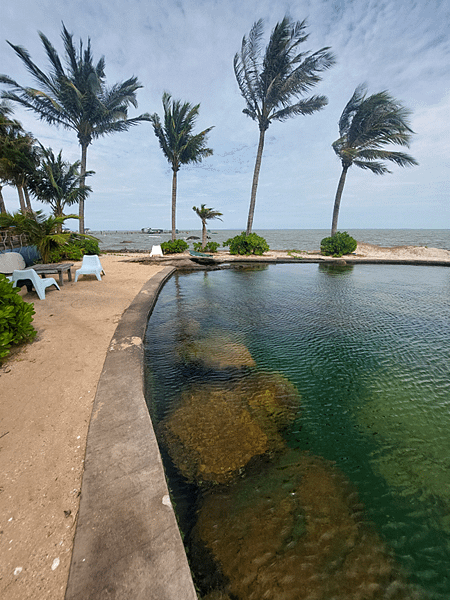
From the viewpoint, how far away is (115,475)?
1618 mm

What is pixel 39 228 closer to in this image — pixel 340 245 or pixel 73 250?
pixel 73 250

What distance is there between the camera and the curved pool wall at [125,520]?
1.09 m

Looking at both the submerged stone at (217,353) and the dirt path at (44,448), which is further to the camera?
the submerged stone at (217,353)

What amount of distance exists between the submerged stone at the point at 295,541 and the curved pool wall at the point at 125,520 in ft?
1.37

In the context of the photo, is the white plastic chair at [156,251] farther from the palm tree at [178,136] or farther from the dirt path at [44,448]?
the dirt path at [44,448]

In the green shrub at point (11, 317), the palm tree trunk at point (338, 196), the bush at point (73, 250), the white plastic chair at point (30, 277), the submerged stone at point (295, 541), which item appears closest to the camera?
the submerged stone at point (295, 541)

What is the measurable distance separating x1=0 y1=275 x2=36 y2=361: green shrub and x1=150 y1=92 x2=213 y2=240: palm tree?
17.5m

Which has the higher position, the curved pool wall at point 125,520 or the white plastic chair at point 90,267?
the white plastic chair at point 90,267

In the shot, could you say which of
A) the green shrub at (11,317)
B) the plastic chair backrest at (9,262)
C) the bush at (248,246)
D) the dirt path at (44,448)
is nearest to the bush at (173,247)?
the bush at (248,246)

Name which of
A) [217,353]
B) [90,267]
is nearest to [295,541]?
[217,353]

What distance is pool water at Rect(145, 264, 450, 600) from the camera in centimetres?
144

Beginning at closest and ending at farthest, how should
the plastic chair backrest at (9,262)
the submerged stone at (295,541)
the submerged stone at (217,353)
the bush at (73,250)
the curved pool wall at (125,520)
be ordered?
the curved pool wall at (125,520) → the submerged stone at (295,541) → the submerged stone at (217,353) → the plastic chair backrest at (9,262) → the bush at (73,250)

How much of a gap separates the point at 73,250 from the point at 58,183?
5.20m

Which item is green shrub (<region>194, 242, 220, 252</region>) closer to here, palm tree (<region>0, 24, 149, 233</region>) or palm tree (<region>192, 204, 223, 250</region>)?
palm tree (<region>192, 204, 223, 250</region>)
